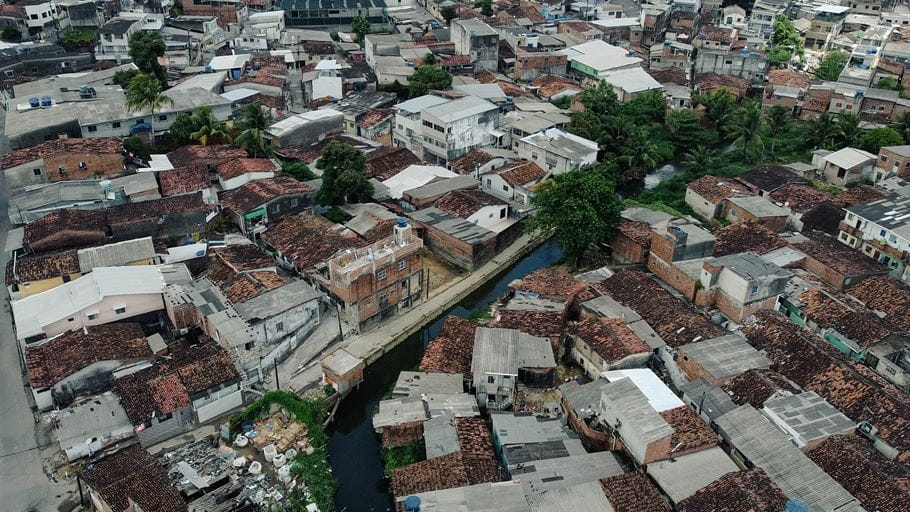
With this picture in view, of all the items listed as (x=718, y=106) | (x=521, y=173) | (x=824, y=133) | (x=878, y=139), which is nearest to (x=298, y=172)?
(x=521, y=173)

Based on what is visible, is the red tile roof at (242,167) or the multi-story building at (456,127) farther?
the multi-story building at (456,127)

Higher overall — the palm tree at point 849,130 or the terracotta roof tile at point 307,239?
the palm tree at point 849,130

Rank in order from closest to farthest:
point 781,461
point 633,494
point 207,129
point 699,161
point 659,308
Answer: point 633,494 < point 781,461 < point 659,308 < point 207,129 < point 699,161

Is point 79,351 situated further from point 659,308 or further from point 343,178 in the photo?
point 659,308

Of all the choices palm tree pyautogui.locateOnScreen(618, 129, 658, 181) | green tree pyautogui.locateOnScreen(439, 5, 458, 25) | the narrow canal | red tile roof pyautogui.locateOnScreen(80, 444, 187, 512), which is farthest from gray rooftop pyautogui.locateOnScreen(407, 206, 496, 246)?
green tree pyautogui.locateOnScreen(439, 5, 458, 25)

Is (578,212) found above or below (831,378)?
above

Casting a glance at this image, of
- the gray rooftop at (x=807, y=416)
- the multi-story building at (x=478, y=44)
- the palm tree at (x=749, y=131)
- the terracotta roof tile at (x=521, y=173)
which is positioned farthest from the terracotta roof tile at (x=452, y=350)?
the multi-story building at (x=478, y=44)

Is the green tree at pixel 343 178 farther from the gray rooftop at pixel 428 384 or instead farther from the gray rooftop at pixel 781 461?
the gray rooftop at pixel 781 461

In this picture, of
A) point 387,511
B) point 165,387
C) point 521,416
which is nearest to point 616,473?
point 521,416
